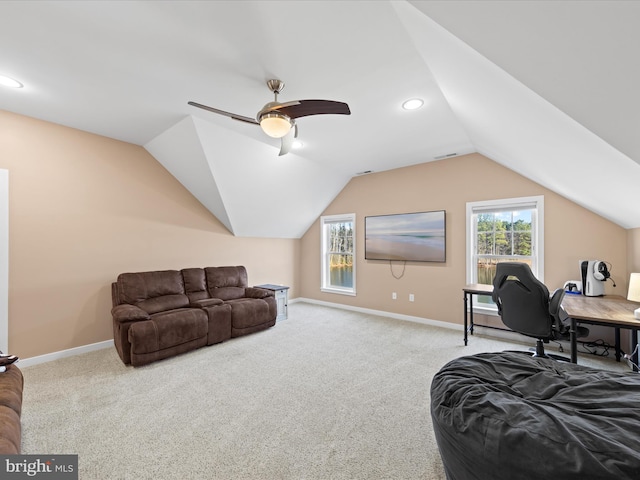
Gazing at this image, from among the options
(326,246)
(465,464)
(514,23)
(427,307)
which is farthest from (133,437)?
(326,246)

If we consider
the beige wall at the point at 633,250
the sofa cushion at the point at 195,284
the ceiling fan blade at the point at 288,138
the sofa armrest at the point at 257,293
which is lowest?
the sofa armrest at the point at 257,293

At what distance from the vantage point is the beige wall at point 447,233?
3.47 meters

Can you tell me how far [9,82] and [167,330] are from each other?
2.76 m

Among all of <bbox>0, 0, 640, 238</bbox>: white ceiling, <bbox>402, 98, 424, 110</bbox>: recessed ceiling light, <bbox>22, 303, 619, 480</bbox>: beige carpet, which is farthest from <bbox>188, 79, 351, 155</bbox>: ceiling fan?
<bbox>22, 303, 619, 480</bbox>: beige carpet

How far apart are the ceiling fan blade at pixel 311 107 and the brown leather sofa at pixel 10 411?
2.45 metres

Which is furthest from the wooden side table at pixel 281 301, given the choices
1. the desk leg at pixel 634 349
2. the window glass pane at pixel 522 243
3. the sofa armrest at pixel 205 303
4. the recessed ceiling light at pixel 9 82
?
the desk leg at pixel 634 349

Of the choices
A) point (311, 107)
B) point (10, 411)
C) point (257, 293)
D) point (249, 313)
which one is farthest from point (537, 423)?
point (257, 293)

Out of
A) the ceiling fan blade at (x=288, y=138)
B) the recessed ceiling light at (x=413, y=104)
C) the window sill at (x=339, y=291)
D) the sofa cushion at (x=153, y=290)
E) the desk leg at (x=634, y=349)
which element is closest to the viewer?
the ceiling fan blade at (x=288, y=138)

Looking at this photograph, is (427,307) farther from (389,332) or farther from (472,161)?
(472,161)

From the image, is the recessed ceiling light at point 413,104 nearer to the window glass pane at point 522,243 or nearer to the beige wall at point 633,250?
the window glass pane at point 522,243

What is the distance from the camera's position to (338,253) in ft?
19.9

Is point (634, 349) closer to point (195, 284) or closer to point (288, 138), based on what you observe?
point (288, 138)

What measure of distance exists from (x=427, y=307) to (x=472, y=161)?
2.44m

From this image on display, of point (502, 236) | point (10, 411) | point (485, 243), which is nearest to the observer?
point (10, 411)
